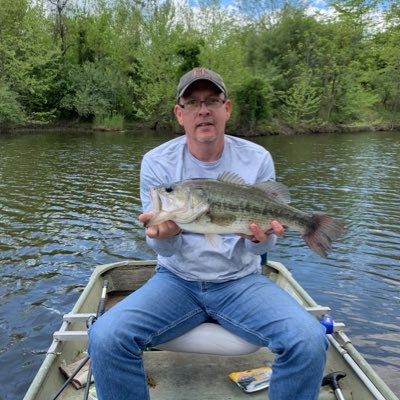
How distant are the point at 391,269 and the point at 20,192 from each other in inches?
478

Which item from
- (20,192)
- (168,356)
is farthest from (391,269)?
(20,192)

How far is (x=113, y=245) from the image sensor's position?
408 inches

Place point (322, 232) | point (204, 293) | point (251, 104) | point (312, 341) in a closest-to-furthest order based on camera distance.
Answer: point (312, 341)
point (322, 232)
point (204, 293)
point (251, 104)

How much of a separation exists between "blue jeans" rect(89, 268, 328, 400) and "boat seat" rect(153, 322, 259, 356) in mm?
62

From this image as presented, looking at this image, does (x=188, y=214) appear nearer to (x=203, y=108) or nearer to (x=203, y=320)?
(x=203, y=320)

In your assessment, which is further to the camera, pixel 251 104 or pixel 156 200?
pixel 251 104

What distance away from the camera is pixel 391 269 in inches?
352

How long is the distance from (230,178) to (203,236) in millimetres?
543

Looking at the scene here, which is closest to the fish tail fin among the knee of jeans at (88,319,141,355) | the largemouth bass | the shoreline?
the largemouth bass

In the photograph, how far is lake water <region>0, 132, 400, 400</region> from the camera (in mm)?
6516

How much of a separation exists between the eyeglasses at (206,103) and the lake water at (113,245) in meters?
3.95

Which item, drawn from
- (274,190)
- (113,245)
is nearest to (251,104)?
(113,245)

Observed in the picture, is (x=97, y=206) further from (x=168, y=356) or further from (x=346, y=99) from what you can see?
(x=346, y=99)

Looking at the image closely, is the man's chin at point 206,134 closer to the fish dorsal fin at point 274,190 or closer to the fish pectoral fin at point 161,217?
the fish dorsal fin at point 274,190
